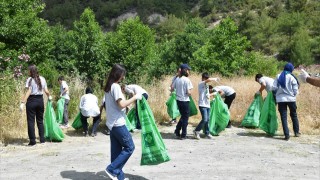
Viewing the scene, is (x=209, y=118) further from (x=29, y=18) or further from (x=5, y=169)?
(x=29, y=18)

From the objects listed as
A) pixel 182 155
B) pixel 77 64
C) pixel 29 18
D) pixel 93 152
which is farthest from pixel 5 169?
pixel 77 64

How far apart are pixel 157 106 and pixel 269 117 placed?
3.75 meters

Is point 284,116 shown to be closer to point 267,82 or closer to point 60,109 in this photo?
point 267,82

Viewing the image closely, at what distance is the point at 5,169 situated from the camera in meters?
6.33

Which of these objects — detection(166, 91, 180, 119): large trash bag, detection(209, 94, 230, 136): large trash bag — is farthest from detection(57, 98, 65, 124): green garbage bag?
detection(209, 94, 230, 136): large trash bag

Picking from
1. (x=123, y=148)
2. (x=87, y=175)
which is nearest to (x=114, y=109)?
(x=123, y=148)

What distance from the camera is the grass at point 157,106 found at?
8.95 metres

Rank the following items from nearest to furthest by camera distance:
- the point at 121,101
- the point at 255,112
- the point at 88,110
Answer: the point at 121,101 < the point at 88,110 < the point at 255,112

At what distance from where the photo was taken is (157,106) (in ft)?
38.7

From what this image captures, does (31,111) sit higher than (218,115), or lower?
higher

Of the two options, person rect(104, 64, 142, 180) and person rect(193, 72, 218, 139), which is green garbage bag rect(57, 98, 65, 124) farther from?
person rect(104, 64, 142, 180)

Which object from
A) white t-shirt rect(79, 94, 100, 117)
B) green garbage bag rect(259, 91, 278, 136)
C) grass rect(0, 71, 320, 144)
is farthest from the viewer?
green garbage bag rect(259, 91, 278, 136)

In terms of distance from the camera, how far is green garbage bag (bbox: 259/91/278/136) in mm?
9266

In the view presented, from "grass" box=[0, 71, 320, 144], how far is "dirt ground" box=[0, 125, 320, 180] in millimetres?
817
